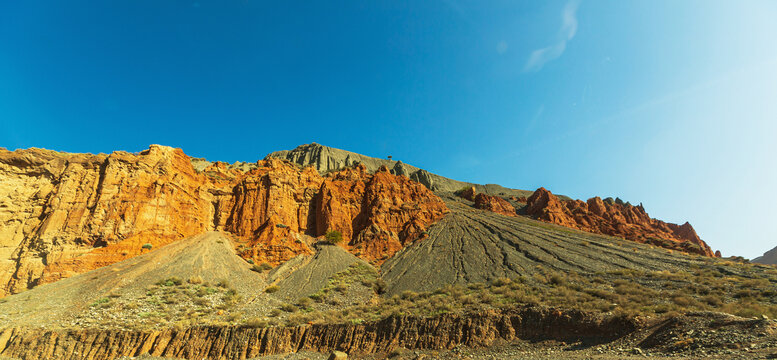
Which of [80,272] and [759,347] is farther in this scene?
[80,272]

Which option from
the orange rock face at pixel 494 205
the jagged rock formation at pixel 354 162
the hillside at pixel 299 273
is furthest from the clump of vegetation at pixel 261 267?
the jagged rock formation at pixel 354 162

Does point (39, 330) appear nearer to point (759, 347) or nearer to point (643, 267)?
point (759, 347)

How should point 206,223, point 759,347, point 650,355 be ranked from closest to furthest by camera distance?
1. point 759,347
2. point 650,355
3. point 206,223

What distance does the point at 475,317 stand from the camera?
22.2 metres

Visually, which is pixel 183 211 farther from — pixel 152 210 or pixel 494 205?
pixel 494 205

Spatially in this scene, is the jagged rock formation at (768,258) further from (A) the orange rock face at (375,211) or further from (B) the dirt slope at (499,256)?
(A) the orange rock face at (375,211)

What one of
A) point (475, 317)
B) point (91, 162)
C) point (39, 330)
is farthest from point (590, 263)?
point (91, 162)

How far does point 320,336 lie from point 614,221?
67839 mm

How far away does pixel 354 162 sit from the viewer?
3725 inches

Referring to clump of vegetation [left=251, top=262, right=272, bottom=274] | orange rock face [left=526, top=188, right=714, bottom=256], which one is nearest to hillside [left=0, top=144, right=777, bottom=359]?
clump of vegetation [left=251, top=262, right=272, bottom=274]

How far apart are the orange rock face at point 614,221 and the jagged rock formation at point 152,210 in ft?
86.9

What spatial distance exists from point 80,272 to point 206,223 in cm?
1401

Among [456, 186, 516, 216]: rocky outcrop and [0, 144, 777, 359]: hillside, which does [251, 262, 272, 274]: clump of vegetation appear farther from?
[456, 186, 516, 216]: rocky outcrop

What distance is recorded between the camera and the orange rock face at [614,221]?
59.6 metres
